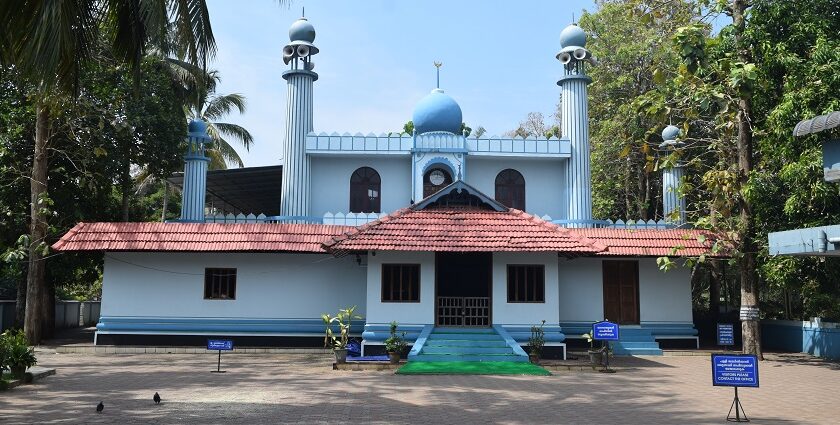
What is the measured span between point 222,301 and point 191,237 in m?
1.99

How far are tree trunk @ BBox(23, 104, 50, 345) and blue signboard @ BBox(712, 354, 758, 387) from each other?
1701 cm

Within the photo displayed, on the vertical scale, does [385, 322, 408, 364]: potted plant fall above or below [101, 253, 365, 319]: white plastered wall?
below

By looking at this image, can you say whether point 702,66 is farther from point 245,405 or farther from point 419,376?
point 245,405

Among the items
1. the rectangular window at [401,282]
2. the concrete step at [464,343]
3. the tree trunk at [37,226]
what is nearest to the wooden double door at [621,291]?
the concrete step at [464,343]

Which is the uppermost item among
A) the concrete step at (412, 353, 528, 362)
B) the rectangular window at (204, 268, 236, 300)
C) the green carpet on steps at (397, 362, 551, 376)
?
the rectangular window at (204, 268, 236, 300)

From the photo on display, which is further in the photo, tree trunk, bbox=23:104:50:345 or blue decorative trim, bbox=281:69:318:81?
blue decorative trim, bbox=281:69:318:81

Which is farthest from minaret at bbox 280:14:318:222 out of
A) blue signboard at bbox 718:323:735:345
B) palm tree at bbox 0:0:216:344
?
blue signboard at bbox 718:323:735:345

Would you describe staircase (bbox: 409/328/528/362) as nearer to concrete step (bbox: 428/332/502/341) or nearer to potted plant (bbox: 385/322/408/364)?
concrete step (bbox: 428/332/502/341)

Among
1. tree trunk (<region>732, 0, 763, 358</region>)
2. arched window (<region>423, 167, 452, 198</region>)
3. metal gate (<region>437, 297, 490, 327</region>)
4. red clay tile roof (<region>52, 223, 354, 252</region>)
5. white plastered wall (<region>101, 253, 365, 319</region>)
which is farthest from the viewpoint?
arched window (<region>423, 167, 452, 198</region>)

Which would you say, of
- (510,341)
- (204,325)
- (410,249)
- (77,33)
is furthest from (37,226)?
(510,341)

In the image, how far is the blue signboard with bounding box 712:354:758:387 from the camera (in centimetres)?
941

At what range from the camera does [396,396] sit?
11.3 meters

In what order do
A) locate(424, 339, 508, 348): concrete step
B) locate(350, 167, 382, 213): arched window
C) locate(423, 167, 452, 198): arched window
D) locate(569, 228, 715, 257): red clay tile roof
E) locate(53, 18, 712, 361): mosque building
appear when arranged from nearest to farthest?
1. locate(424, 339, 508, 348): concrete step
2. locate(53, 18, 712, 361): mosque building
3. locate(569, 228, 715, 257): red clay tile roof
4. locate(423, 167, 452, 198): arched window
5. locate(350, 167, 382, 213): arched window

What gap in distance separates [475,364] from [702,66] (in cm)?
824
